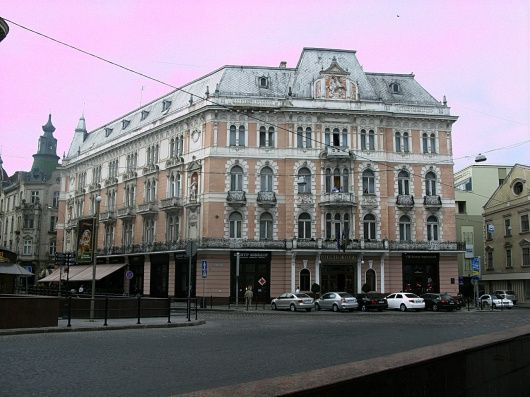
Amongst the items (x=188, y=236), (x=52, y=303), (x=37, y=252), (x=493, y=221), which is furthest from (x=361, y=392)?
(x=37, y=252)

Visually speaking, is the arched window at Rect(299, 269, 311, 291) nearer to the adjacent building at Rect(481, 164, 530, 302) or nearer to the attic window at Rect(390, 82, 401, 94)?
the attic window at Rect(390, 82, 401, 94)

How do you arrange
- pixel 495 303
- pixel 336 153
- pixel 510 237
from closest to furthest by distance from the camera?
1. pixel 495 303
2. pixel 336 153
3. pixel 510 237

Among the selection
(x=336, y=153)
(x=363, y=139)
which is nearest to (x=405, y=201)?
(x=363, y=139)

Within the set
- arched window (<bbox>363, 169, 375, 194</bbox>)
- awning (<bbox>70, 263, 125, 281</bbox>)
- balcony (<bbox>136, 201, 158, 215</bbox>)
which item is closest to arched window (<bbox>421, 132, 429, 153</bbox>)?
arched window (<bbox>363, 169, 375, 194</bbox>)

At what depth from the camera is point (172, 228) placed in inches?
2025

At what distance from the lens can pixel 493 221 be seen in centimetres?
6669

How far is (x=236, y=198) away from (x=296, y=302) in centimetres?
1160

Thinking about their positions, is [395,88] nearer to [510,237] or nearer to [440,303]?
[440,303]

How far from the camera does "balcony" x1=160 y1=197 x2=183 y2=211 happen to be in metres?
50.2

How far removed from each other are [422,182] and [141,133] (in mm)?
26560

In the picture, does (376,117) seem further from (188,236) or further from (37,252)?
(37,252)

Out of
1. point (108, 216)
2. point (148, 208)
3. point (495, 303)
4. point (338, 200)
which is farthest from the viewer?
point (108, 216)

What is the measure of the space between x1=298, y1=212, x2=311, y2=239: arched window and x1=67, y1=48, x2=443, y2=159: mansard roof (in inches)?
393

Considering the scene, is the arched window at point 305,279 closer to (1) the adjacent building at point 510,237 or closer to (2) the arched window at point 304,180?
(2) the arched window at point 304,180
